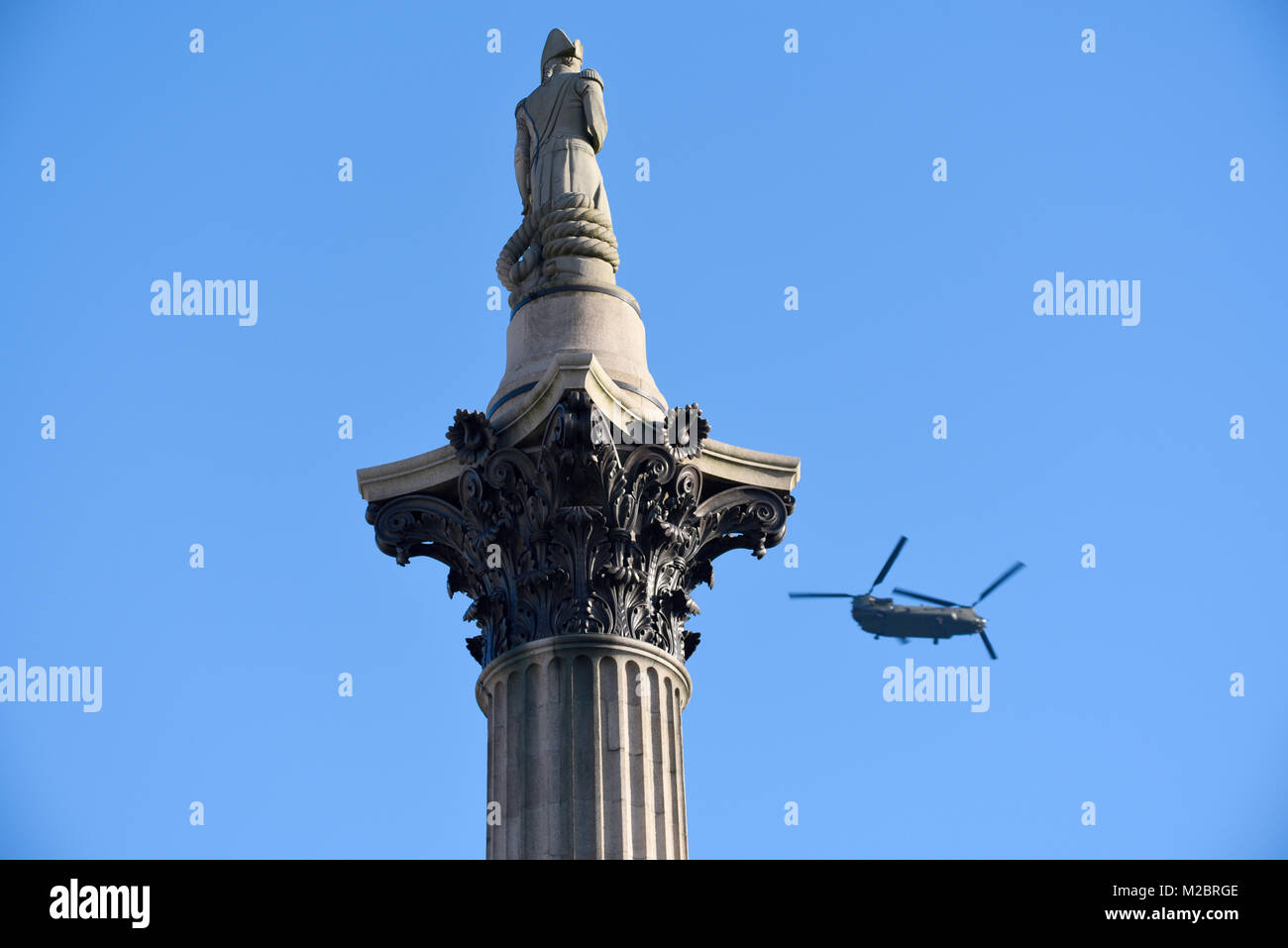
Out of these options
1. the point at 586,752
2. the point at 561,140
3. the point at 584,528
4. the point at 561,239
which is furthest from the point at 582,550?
the point at 561,140

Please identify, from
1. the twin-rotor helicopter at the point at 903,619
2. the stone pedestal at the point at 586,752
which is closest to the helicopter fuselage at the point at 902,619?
the twin-rotor helicopter at the point at 903,619

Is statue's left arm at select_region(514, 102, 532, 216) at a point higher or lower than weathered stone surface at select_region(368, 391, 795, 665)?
higher

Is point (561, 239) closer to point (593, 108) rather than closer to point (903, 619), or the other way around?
point (593, 108)

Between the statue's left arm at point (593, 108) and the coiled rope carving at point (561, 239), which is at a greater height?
the statue's left arm at point (593, 108)

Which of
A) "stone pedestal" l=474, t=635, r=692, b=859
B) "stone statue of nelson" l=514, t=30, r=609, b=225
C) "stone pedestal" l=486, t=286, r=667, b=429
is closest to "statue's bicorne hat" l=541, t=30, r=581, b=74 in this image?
"stone statue of nelson" l=514, t=30, r=609, b=225

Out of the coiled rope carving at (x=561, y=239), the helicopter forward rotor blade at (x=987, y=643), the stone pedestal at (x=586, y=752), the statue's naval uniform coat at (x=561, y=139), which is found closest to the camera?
the stone pedestal at (x=586, y=752)

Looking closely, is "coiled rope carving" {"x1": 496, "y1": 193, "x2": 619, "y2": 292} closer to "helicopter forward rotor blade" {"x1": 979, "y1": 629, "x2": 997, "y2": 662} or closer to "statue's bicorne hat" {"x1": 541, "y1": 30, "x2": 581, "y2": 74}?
"statue's bicorne hat" {"x1": 541, "y1": 30, "x2": 581, "y2": 74}

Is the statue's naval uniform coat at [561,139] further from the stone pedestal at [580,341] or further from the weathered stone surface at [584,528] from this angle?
the weathered stone surface at [584,528]

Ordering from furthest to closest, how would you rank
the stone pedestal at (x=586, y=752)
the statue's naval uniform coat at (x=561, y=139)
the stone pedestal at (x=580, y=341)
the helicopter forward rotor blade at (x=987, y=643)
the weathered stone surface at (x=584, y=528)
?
the helicopter forward rotor blade at (x=987, y=643), the statue's naval uniform coat at (x=561, y=139), the stone pedestal at (x=580, y=341), the weathered stone surface at (x=584, y=528), the stone pedestal at (x=586, y=752)
